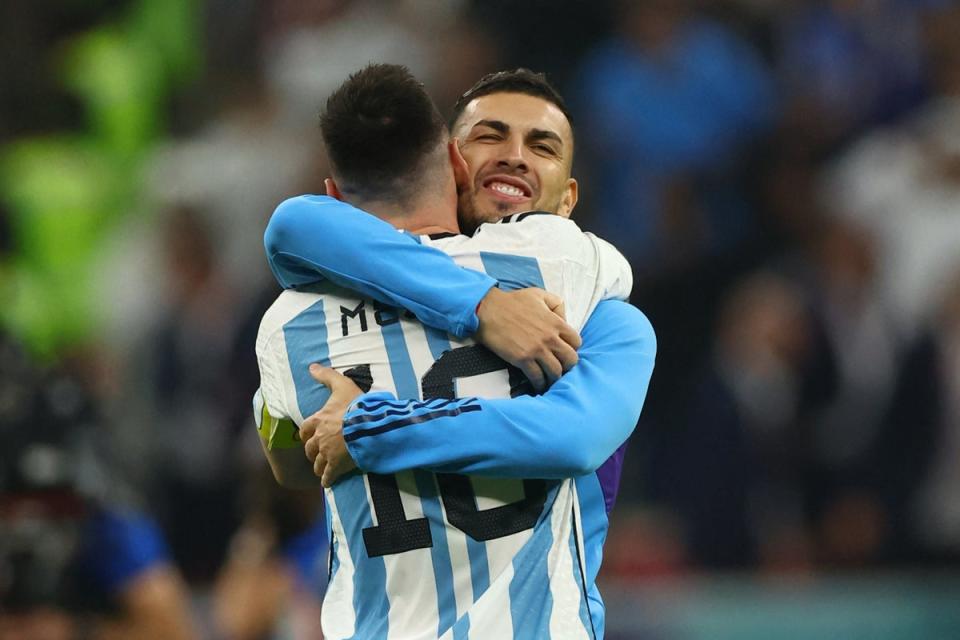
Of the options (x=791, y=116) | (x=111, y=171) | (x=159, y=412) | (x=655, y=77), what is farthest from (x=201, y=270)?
(x=791, y=116)

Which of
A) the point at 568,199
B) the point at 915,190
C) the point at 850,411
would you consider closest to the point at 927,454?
the point at 850,411

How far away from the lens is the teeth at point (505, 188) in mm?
3062

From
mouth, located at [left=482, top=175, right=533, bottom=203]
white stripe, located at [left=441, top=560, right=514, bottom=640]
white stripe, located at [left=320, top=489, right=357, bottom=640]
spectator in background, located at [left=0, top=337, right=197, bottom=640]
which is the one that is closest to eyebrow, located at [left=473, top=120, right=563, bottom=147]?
mouth, located at [left=482, top=175, right=533, bottom=203]

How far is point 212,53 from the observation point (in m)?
8.60

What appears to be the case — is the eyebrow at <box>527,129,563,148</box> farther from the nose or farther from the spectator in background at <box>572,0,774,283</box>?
the spectator in background at <box>572,0,774,283</box>

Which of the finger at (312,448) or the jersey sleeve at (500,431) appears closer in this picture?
the jersey sleeve at (500,431)

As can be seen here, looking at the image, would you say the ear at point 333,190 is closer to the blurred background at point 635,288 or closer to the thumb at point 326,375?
the thumb at point 326,375

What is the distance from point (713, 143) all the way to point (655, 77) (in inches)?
17.1

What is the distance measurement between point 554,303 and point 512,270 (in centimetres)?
11

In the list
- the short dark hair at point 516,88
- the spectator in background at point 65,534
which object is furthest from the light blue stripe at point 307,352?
the spectator in background at point 65,534

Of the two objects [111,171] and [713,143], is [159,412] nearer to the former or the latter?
[111,171]

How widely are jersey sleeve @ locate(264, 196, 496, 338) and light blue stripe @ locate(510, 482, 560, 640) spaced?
0.36 meters

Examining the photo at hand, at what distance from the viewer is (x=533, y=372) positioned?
8.19 ft

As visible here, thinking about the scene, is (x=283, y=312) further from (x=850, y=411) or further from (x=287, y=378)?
(x=850, y=411)
